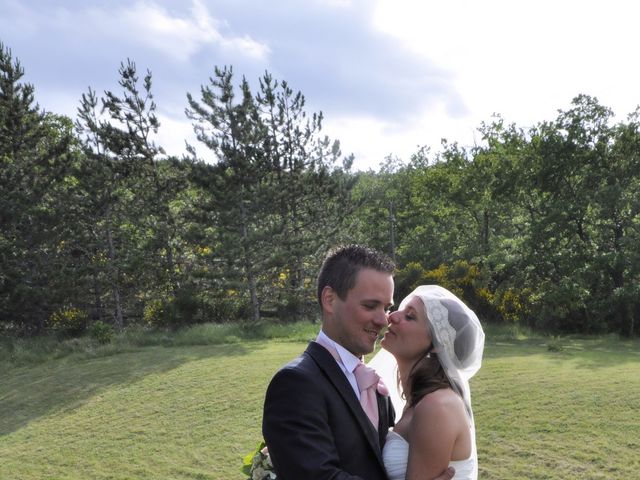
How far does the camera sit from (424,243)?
2794 cm

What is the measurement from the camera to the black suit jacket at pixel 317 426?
1766 mm

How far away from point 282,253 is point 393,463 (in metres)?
18.6

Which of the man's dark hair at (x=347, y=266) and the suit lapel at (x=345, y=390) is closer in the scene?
the suit lapel at (x=345, y=390)

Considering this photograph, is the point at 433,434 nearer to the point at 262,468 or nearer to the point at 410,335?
the point at 410,335

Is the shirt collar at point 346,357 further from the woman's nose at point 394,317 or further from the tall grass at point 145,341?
the tall grass at point 145,341

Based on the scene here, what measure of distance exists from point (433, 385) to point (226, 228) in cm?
1913

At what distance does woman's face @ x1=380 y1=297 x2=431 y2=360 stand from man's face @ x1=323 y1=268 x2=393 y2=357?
473 mm

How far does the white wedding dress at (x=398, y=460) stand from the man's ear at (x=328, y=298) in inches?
24.7

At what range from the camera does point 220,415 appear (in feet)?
30.7

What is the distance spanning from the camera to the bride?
7.12ft

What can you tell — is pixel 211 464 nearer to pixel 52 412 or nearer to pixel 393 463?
pixel 52 412

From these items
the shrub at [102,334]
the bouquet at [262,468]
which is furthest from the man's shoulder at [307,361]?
the shrub at [102,334]

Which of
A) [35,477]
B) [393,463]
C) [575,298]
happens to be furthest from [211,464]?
[575,298]

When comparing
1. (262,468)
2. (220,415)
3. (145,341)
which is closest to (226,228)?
(145,341)
